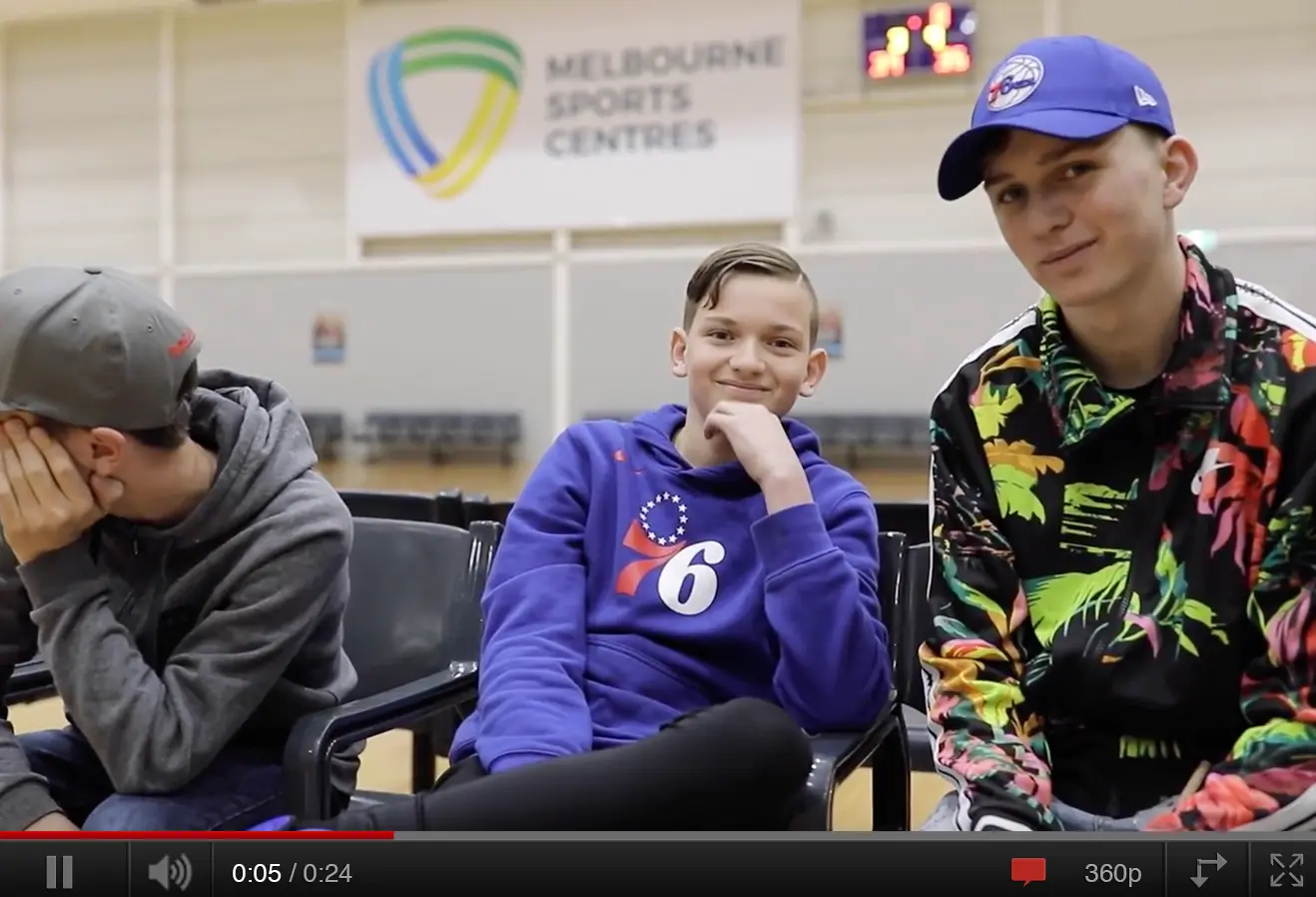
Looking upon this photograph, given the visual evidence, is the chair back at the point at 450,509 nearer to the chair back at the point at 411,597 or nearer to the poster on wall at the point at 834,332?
the chair back at the point at 411,597

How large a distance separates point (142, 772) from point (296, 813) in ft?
0.59

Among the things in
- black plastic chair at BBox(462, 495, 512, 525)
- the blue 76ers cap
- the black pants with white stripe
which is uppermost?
the blue 76ers cap

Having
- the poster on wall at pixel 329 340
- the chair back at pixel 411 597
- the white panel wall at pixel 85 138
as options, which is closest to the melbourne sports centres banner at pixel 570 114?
the poster on wall at pixel 329 340

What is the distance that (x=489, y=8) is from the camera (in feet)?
20.0

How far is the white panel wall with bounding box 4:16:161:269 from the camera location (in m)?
6.90

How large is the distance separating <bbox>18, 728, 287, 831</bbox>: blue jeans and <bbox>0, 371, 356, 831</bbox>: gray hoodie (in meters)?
0.03

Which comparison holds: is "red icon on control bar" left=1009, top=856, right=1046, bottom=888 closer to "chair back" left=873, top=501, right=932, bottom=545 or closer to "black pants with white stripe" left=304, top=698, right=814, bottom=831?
"black pants with white stripe" left=304, top=698, right=814, bottom=831

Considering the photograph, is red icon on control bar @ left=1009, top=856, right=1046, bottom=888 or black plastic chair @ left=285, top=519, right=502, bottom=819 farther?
black plastic chair @ left=285, top=519, right=502, bottom=819

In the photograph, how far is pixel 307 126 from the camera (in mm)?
6664

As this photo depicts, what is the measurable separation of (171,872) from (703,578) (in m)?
0.79

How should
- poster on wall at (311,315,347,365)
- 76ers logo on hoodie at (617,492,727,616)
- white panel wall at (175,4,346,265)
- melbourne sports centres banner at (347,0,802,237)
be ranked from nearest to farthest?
76ers logo on hoodie at (617,492,727,616)
melbourne sports centres banner at (347,0,802,237)
poster on wall at (311,315,347,365)
white panel wall at (175,4,346,265)

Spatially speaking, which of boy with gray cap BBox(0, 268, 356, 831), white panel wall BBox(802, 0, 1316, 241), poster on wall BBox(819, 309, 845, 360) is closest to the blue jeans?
boy with gray cap BBox(0, 268, 356, 831)

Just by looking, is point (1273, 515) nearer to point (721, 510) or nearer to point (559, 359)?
point (721, 510)

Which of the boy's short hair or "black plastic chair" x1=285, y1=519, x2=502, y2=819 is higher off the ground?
the boy's short hair
